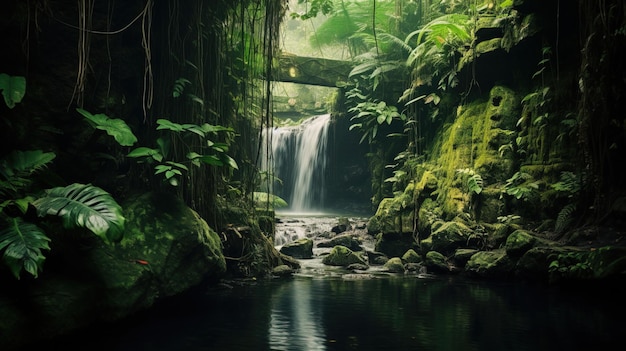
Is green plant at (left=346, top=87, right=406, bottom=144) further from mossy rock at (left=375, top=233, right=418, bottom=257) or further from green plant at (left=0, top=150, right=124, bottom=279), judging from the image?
green plant at (left=0, top=150, right=124, bottom=279)

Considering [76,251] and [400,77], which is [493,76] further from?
[76,251]

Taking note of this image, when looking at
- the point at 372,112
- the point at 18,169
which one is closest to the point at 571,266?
the point at 18,169

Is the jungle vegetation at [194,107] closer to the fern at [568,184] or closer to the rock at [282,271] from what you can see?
the fern at [568,184]

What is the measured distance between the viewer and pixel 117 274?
4410mm

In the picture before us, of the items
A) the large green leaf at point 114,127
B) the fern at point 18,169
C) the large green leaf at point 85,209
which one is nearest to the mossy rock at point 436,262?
the large green leaf at point 114,127

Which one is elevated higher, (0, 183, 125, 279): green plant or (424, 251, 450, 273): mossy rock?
(0, 183, 125, 279): green plant

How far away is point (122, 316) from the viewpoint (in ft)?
14.2

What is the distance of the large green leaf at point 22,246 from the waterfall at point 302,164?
13.4m

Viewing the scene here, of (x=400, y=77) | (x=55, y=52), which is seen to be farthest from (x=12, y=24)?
(x=400, y=77)

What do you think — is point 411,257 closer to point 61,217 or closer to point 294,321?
point 294,321

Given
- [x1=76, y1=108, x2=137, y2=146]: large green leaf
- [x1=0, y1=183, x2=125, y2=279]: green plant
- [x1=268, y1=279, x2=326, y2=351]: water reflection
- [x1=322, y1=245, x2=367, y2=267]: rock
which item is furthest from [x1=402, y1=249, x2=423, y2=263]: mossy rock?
[x1=0, y1=183, x2=125, y2=279]: green plant

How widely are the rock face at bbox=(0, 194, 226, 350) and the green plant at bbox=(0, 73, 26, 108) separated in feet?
3.93

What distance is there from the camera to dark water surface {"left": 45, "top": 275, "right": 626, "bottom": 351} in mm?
4074

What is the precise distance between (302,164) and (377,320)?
12.6 metres
